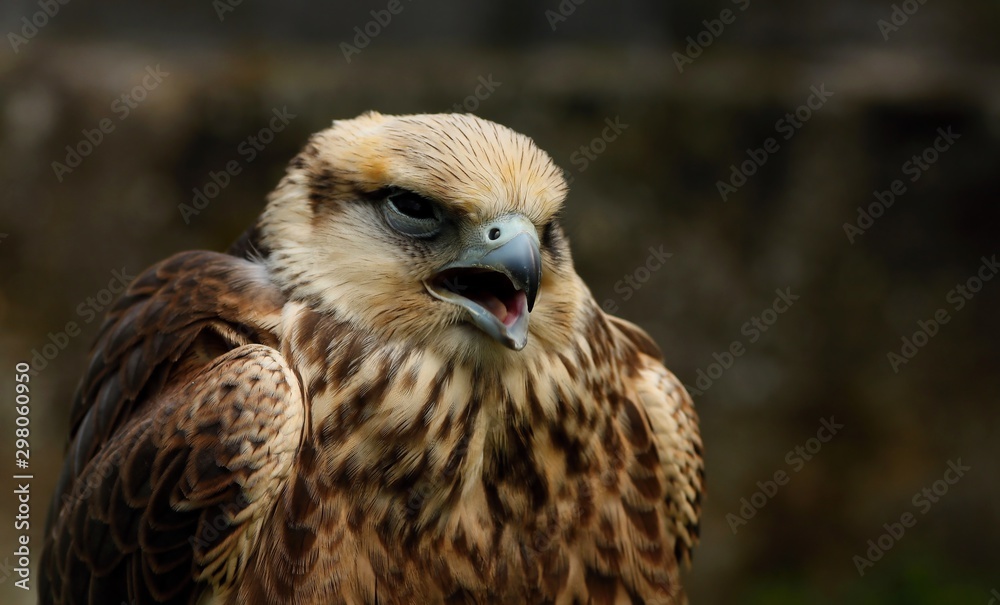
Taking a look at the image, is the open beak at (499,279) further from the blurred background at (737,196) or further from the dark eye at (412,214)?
the blurred background at (737,196)

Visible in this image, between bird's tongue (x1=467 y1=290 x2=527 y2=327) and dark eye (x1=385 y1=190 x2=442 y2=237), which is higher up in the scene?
dark eye (x1=385 y1=190 x2=442 y2=237)

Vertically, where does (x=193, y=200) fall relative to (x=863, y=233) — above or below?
below

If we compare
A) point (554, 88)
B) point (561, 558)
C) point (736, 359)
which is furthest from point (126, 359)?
point (736, 359)

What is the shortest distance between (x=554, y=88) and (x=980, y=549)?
409 cm

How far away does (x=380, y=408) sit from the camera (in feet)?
8.09

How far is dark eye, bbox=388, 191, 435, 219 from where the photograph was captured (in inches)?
98.3

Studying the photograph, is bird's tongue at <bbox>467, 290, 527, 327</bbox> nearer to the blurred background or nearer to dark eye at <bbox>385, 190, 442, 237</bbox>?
dark eye at <bbox>385, 190, 442, 237</bbox>

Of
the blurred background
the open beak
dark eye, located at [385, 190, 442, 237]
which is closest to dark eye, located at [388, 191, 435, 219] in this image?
dark eye, located at [385, 190, 442, 237]

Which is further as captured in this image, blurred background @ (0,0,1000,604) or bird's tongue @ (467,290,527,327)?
blurred background @ (0,0,1000,604)

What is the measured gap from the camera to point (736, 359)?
20.2 feet

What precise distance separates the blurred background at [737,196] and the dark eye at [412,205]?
11.7ft

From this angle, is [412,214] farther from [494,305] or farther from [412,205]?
[494,305]

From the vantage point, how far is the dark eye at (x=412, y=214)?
8.11ft

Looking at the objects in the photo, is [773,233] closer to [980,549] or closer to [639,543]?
[980,549]
